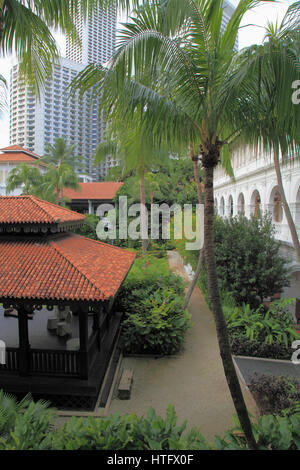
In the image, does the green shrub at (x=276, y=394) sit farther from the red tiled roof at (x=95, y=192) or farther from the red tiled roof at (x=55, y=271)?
the red tiled roof at (x=95, y=192)

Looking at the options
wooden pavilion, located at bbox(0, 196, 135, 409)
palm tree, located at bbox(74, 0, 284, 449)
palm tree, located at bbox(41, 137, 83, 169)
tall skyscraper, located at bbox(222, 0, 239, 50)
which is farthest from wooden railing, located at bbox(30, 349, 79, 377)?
palm tree, located at bbox(41, 137, 83, 169)

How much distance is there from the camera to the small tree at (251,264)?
11820 mm

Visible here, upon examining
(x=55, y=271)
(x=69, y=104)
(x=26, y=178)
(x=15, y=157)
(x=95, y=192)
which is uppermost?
(x=15, y=157)

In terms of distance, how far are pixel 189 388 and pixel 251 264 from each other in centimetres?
571

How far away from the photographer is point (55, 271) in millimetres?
7148

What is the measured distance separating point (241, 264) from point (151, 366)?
552cm

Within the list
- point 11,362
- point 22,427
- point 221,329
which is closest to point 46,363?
point 11,362

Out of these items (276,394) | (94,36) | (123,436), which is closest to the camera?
(123,436)

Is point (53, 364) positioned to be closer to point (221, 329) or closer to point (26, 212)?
point (26, 212)

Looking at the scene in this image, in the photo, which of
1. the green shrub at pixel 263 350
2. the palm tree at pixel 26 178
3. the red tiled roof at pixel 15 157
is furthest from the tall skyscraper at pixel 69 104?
the green shrub at pixel 263 350
